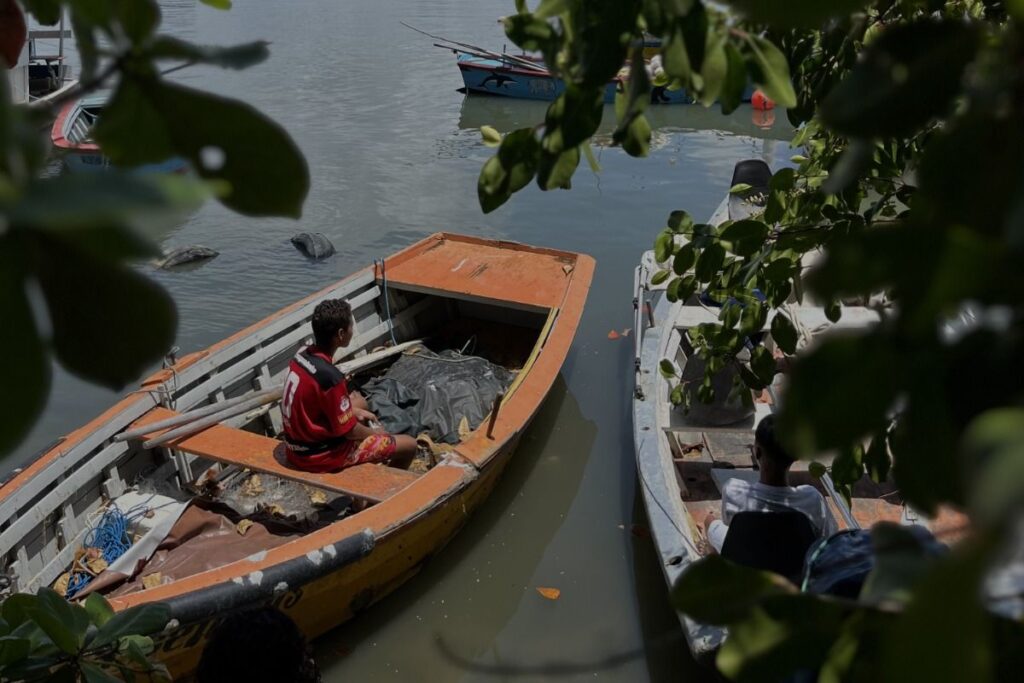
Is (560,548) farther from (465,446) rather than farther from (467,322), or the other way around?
(467,322)

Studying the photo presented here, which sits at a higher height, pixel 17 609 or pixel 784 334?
pixel 784 334

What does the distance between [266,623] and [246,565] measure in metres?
2.14

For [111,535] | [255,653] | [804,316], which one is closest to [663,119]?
[804,316]

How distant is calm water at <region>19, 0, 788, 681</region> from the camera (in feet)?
17.3

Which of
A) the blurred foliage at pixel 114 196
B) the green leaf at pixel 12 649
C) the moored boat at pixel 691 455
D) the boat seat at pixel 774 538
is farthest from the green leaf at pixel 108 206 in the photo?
the moored boat at pixel 691 455

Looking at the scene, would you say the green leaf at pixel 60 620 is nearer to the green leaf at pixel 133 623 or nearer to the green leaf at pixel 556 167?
the green leaf at pixel 133 623

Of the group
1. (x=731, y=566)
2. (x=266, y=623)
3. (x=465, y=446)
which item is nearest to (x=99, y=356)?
(x=731, y=566)

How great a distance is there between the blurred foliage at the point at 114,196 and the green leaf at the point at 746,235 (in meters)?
1.51

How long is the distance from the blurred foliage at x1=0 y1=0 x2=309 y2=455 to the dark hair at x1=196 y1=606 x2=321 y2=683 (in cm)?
173

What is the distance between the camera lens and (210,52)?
591 mm

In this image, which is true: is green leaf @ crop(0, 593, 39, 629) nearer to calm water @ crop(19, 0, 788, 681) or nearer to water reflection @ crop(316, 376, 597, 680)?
calm water @ crop(19, 0, 788, 681)

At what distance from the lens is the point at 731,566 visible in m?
0.67

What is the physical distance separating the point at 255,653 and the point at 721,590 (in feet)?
5.68

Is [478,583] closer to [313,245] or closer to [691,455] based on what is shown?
[691,455]
